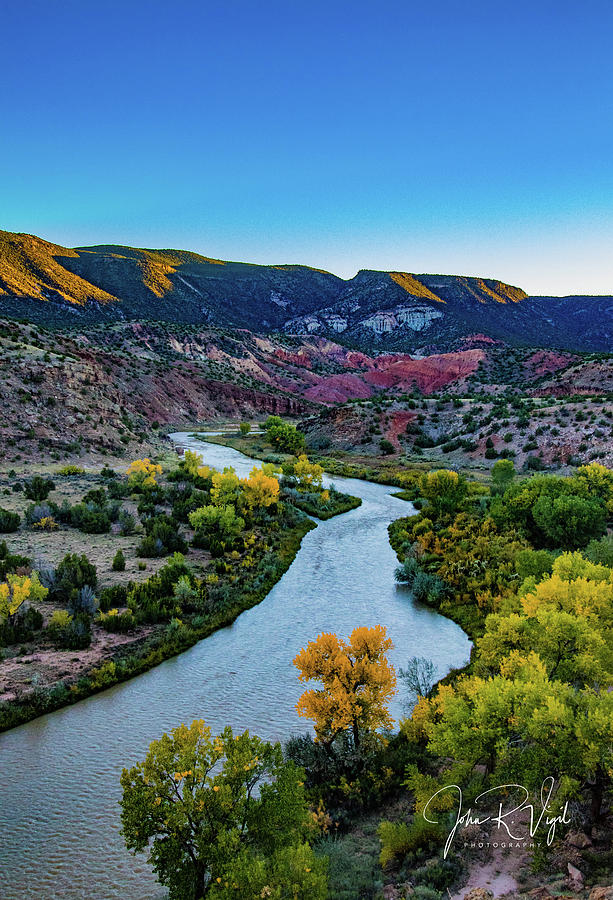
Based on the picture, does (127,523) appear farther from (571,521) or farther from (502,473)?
(502,473)

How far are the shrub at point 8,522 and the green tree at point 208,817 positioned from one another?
23061 mm

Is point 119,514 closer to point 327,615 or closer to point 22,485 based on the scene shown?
point 22,485

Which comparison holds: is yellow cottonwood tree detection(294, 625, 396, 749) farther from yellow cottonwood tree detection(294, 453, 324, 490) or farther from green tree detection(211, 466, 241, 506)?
yellow cottonwood tree detection(294, 453, 324, 490)

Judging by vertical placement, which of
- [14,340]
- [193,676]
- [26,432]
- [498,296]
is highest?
[498,296]

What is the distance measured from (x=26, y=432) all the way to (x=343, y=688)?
42.1 m

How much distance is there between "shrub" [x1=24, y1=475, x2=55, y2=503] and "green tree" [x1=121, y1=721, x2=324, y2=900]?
28.7 m

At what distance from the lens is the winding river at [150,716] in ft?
33.5

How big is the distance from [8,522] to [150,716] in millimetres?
17550

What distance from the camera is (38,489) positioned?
3406cm

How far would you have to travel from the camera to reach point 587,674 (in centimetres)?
1140

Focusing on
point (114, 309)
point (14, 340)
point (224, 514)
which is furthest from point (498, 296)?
point (224, 514)

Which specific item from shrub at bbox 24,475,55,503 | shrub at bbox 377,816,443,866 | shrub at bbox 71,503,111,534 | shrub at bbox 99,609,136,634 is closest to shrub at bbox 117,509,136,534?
shrub at bbox 71,503,111,534

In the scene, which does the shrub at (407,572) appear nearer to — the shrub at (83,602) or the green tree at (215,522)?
the green tree at (215,522)

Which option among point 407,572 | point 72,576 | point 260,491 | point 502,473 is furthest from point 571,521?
point 72,576
